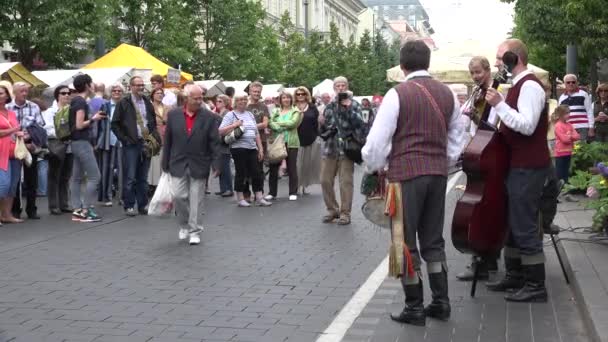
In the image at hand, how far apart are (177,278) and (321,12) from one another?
80.6m

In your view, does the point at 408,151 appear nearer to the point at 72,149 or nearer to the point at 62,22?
the point at 72,149

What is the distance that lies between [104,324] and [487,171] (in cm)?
296

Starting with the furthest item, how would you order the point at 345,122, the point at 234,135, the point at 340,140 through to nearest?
1. the point at 234,135
2. the point at 340,140
3. the point at 345,122

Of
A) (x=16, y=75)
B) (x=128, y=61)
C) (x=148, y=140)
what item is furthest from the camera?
(x=128, y=61)

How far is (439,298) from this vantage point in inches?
252

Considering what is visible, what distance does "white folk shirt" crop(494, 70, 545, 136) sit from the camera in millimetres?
6422

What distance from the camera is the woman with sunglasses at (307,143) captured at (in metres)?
15.7

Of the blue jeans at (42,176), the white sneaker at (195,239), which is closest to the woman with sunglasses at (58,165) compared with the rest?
the blue jeans at (42,176)

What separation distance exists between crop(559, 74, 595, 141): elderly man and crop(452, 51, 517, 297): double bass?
8.75m

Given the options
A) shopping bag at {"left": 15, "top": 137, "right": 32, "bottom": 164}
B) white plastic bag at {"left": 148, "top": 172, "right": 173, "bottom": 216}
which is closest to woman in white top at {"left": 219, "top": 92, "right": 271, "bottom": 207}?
shopping bag at {"left": 15, "top": 137, "right": 32, "bottom": 164}

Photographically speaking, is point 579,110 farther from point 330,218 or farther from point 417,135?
point 417,135

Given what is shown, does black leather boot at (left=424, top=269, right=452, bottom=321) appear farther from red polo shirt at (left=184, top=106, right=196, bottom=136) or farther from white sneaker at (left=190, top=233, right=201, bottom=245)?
red polo shirt at (left=184, top=106, right=196, bottom=136)

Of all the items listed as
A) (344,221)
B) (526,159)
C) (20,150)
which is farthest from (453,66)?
(526,159)

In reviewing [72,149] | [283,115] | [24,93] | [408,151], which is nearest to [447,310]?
[408,151]
